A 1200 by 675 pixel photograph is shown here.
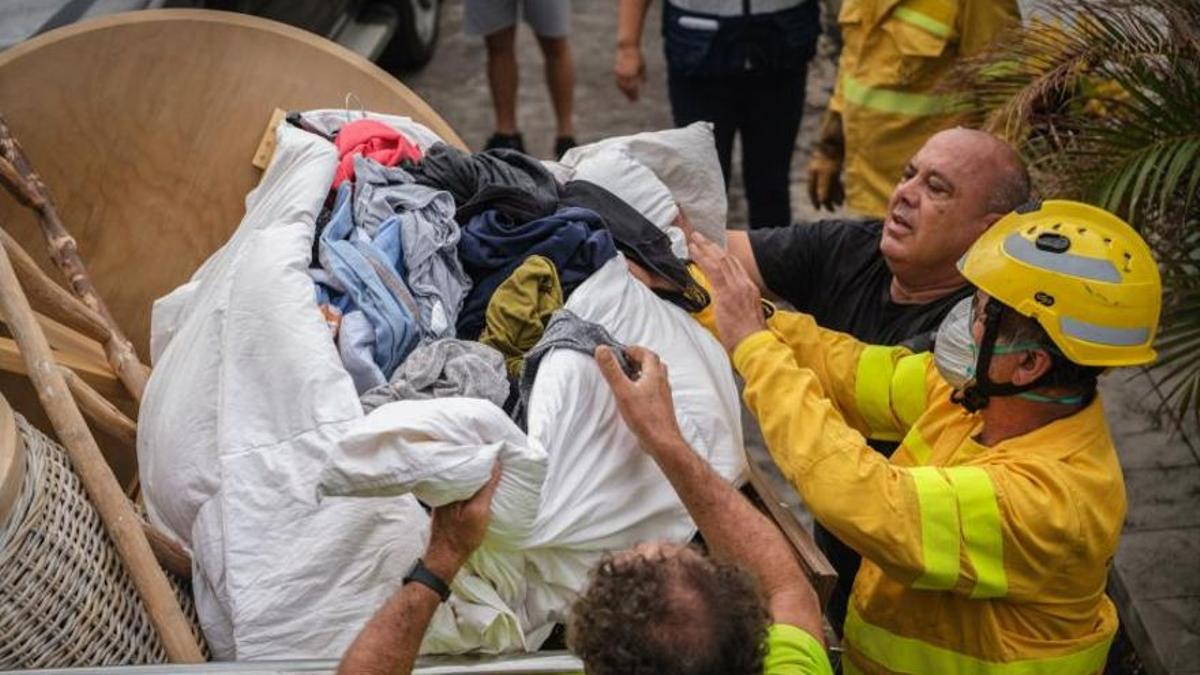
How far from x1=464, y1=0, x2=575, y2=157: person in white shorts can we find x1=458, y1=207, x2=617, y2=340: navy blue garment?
119 inches

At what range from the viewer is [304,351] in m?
2.28

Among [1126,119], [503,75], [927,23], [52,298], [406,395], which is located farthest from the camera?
[503,75]

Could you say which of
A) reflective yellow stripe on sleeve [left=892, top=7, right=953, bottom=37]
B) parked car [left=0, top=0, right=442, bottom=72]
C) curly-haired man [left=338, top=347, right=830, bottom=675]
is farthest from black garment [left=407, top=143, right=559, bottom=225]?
reflective yellow stripe on sleeve [left=892, top=7, right=953, bottom=37]

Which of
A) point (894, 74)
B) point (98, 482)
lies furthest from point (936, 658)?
point (894, 74)

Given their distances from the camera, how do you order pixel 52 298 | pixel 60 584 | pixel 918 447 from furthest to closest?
pixel 52 298
pixel 918 447
pixel 60 584

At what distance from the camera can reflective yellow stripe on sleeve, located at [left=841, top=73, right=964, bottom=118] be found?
13.5ft

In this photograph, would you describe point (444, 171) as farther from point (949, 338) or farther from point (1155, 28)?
point (1155, 28)

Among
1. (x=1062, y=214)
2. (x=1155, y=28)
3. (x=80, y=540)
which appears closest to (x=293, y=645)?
(x=80, y=540)

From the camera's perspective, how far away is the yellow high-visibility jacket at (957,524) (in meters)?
2.25

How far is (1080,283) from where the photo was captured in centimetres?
230

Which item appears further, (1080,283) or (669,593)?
(1080,283)

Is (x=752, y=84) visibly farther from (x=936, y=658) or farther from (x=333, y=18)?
(x=936, y=658)

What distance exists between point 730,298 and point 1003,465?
0.52m

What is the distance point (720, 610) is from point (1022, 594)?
25.9 inches
